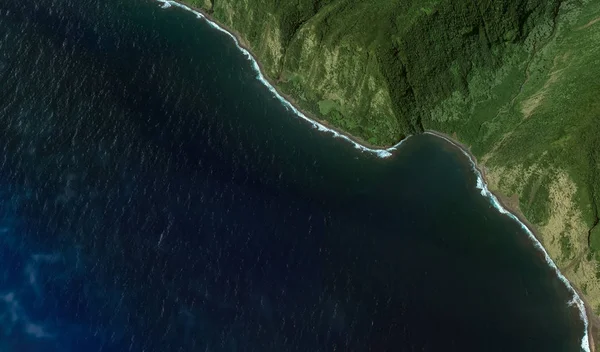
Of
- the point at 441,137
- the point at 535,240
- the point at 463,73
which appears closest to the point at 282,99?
the point at 441,137

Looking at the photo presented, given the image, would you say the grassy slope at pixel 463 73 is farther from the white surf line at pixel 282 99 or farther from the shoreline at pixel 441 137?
the white surf line at pixel 282 99

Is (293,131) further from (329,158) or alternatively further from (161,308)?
(161,308)

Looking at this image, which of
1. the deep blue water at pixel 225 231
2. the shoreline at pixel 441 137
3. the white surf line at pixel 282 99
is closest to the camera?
the deep blue water at pixel 225 231

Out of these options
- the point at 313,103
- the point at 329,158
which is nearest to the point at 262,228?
the point at 329,158

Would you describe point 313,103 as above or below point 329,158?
above

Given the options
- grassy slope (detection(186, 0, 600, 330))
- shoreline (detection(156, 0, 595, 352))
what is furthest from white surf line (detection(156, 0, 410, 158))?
grassy slope (detection(186, 0, 600, 330))

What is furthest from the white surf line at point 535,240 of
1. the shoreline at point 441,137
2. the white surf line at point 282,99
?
the white surf line at point 282,99
